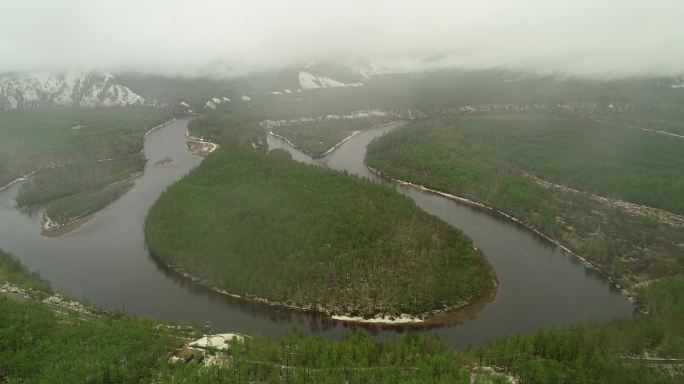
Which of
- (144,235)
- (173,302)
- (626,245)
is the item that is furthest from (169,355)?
(626,245)

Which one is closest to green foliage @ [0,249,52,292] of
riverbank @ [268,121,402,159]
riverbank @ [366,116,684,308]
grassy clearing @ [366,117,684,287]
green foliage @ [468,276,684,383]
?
green foliage @ [468,276,684,383]

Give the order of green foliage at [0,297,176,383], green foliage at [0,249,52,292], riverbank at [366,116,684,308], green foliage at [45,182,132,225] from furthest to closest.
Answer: green foliage at [45,182,132,225], riverbank at [366,116,684,308], green foliage at [0,249,52,292], green foliage at [0,297,176,383]

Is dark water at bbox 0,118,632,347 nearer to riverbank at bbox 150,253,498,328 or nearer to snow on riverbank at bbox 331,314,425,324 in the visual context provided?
riverbank at bbox 150,253,498,328

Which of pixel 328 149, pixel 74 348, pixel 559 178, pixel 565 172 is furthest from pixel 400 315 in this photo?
pixel 328 149

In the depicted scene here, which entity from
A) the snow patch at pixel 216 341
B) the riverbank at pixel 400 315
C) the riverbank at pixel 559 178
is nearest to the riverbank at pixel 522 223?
the riverbank at pixel 559 178

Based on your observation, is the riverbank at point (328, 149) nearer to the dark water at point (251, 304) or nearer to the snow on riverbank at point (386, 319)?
the dark water at point (251, 304)

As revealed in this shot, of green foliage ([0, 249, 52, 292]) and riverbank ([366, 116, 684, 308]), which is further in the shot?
riverbank ([366, 116, 684, 308])
